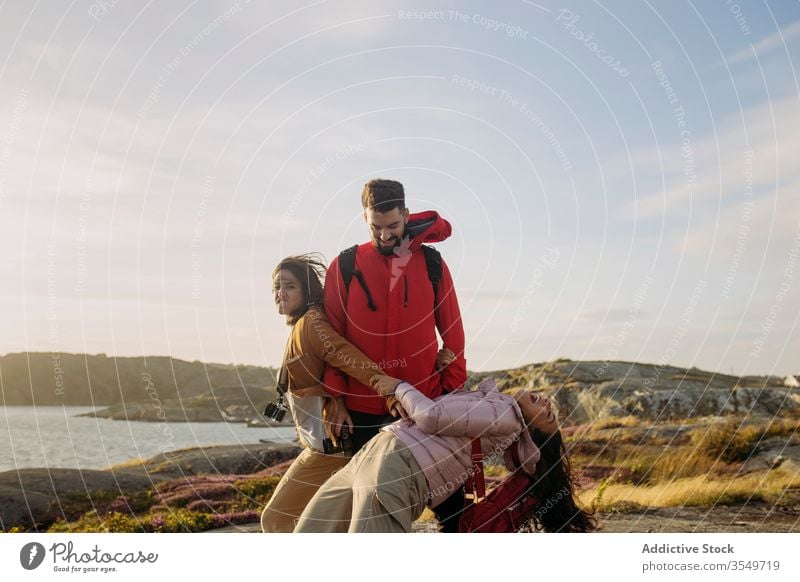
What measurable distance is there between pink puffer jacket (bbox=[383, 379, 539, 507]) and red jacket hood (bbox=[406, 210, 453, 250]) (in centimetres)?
171

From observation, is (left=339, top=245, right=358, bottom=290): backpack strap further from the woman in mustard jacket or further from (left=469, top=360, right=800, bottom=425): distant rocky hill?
(left=469, top=360, right=800, bottom=425): distant rocky hill

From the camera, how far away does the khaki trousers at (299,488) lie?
6195 millimetres

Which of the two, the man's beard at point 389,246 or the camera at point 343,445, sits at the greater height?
the man's beard at point 389,246

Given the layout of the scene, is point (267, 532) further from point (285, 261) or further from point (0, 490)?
point (0, 490)

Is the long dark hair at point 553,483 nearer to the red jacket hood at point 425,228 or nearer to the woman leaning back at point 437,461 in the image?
the woman leaning back at point 437,461

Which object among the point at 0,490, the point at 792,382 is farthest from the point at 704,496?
the point at 792,382

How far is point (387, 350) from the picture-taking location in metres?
6.45

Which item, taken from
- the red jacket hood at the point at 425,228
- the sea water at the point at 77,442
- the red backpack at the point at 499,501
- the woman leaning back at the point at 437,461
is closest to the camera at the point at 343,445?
the woman leaning back at the point at 437,461

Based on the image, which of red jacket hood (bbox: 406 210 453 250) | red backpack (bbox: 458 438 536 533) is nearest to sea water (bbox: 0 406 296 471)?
red jacket hood (bbox: 406 210 453 250)

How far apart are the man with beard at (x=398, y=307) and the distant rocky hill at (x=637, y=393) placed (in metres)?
14.0

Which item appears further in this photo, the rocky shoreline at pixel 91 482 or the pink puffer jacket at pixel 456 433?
the rocky shoreline at pixel 91 482
